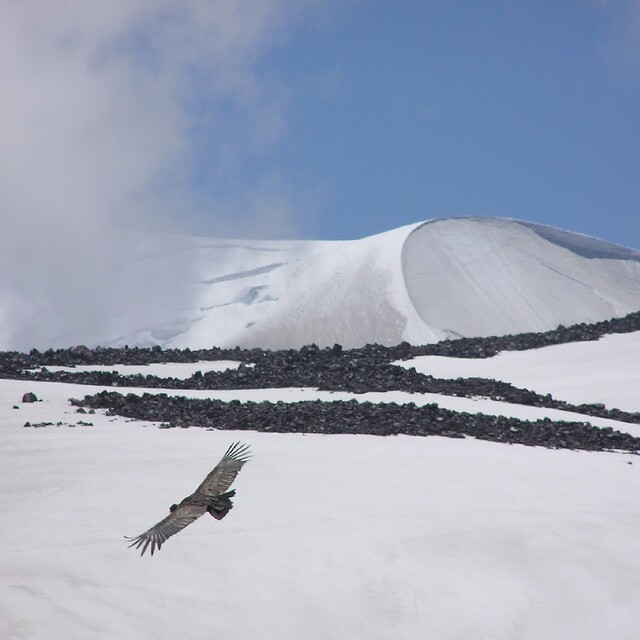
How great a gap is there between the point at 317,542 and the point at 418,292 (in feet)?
111

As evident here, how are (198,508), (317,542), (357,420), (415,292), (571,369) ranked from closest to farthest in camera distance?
(198,508), (317,542), (357,420), (571,369), (415,292)

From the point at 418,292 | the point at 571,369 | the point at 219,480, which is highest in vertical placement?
the point at 418,292

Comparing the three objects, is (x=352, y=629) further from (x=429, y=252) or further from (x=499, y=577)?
(x=429, y=252)

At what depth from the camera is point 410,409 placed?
73.3 feet

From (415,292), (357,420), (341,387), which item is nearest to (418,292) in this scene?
(415,292)

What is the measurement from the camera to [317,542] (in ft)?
45.2

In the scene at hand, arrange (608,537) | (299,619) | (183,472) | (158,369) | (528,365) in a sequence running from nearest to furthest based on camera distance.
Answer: (299,619)
(608,537)
(183,472)
(158,369)
(528,365)

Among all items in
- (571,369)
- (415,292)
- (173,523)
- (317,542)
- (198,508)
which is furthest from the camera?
(415,292)

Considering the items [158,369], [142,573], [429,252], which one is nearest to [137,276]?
[429,252]

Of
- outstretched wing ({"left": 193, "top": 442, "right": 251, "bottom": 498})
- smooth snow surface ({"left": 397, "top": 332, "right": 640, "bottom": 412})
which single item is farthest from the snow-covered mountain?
outstretched wing ({"left": 193, "top": 442, "right": 251, "bottom": 498})

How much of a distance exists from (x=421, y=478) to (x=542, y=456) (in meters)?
3.26

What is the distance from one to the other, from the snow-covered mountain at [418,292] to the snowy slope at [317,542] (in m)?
25.5

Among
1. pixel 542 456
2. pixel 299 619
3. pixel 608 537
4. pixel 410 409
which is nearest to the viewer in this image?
pixel 299 619

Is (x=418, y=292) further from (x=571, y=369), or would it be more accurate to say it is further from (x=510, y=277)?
(x=571, y=369)
